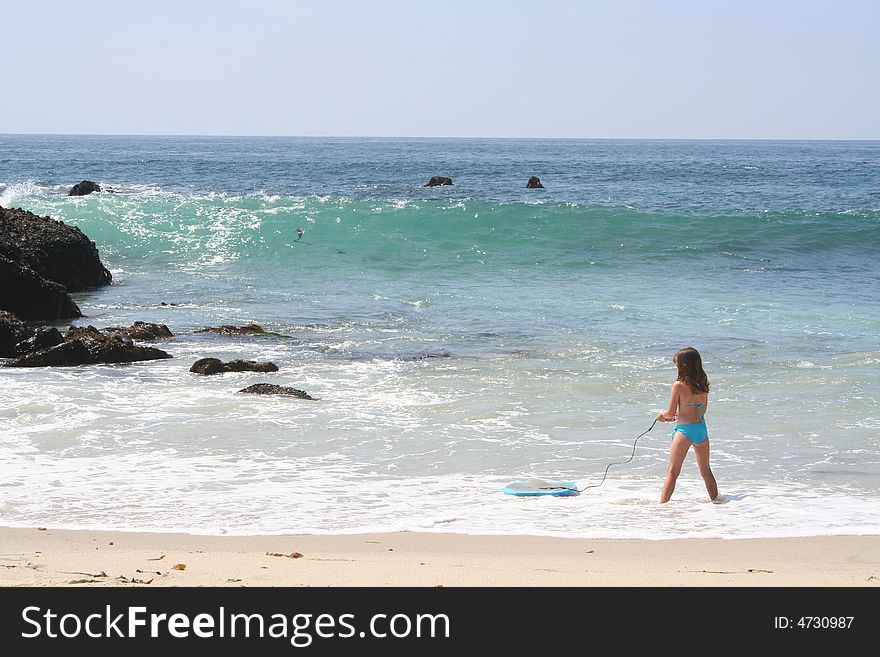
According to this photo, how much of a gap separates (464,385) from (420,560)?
547 cm

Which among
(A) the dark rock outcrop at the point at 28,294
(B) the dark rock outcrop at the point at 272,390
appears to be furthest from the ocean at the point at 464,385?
(A) the dark rock outcrop at the point at 28,294

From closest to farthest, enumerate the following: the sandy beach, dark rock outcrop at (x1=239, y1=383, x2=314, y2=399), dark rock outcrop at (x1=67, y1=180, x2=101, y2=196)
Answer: the sandy beach, dark rock outcrop at (x1=239, y1=383, x2=314, y2=399), dark rock outcrop at (x1=67, y1=180, x2=101, y2=196)

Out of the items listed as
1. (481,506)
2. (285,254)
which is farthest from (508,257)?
(481,506)

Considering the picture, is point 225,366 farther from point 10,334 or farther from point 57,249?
point 57,249

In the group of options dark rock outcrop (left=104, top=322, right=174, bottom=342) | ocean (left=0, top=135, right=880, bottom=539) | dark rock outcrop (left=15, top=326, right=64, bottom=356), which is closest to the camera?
ocean (left=0, top=135, right=880, bottom=539)

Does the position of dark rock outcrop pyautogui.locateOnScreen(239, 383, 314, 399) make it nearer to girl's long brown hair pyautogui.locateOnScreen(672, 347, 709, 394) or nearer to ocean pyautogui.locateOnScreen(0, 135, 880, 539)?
ocean pyautogui.locateOnScreen(0, 135, 880, 539)

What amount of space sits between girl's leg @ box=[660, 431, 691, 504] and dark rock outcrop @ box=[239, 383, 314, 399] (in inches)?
174

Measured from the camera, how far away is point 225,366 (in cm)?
1166

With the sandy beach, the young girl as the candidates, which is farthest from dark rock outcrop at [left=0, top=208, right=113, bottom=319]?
the young girl

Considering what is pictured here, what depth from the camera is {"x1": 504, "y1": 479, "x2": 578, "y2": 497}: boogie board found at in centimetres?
726

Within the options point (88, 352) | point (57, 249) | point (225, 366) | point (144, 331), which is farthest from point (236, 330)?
point (57, 249)

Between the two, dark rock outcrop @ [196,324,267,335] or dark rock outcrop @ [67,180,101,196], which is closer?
dark rock outcrop @ [196,324,267,335]

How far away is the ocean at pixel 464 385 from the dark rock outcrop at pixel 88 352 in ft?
0.97
